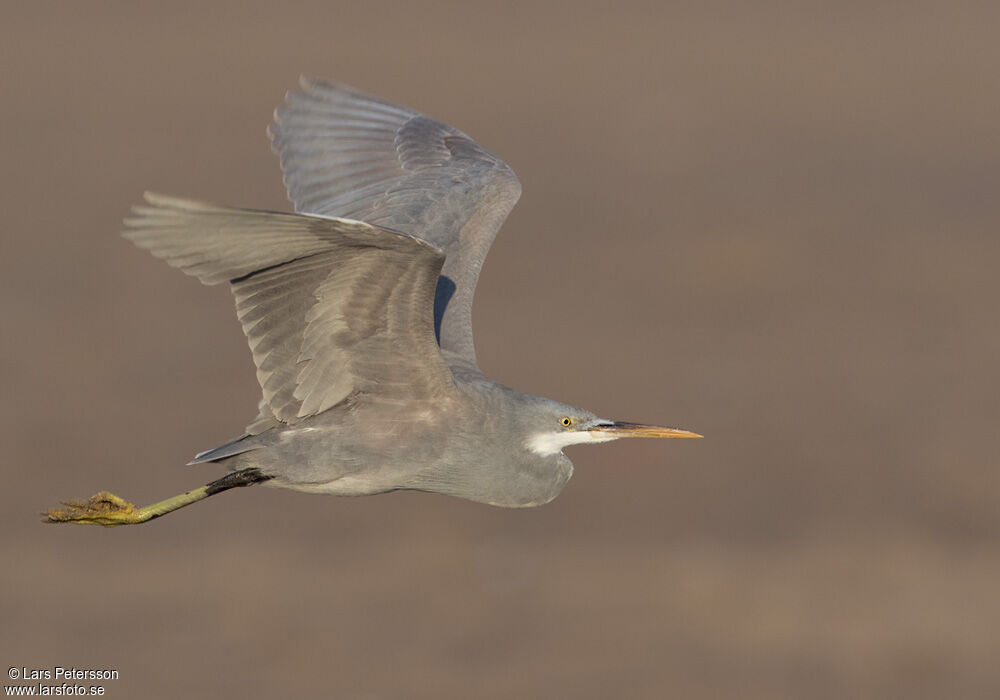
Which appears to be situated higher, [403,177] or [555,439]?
[403,177]

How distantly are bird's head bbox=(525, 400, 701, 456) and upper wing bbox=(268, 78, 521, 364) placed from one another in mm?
902

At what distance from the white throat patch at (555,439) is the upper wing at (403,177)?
3.03 ft

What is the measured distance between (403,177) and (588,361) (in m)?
13.2

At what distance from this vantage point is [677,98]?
37000 millimetres

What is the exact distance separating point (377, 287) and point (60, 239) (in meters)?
20.6

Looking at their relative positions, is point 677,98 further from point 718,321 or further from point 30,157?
point 30,157

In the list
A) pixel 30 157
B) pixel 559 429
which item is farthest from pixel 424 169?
pixel 30 157

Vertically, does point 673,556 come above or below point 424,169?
below

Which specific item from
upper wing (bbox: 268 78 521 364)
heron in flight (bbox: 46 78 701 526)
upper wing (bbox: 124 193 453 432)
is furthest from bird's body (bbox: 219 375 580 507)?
upper wing (bbox: 268 78 521 364)

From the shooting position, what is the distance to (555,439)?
34.8 ft

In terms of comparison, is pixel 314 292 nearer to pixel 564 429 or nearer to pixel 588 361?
pixel 564 429

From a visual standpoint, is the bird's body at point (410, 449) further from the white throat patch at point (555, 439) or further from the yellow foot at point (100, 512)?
the yellow foot at point (100, 512)

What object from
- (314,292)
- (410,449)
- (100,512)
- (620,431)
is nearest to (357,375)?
(410,449)

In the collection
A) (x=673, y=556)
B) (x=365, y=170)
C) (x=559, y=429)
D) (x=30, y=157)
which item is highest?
(x=365, y=170)
